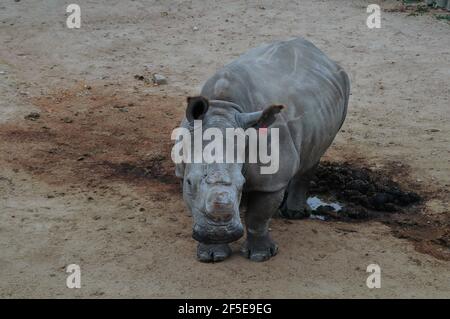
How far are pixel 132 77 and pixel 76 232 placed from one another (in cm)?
491

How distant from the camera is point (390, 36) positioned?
13359 millimetres

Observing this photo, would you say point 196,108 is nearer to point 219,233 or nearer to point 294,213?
point 219,233

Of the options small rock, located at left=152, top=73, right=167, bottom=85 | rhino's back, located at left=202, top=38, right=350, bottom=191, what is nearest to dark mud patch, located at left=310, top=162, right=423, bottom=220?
rhino's back, located at left=202, top=38, right=350, bottom=191

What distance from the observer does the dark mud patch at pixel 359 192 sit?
7645 millimetres

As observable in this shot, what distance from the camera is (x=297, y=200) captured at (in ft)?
24.7

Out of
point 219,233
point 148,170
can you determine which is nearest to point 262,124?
point 219,233

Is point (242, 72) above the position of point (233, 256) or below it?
above

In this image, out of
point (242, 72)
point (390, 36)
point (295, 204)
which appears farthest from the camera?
point (390, 36)

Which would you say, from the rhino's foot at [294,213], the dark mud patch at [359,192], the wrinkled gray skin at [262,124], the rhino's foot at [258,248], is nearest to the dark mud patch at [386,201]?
the dark mud patch at [359,192]

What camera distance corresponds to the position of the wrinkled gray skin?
17.7 feet

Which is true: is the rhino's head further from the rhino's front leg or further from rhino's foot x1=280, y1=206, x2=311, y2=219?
rhino's foot x1=280, y1=206, x2=311, y2=219

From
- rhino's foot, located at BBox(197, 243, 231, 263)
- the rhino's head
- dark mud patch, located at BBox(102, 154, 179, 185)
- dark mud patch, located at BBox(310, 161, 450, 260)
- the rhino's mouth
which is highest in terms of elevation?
the rhino's head
